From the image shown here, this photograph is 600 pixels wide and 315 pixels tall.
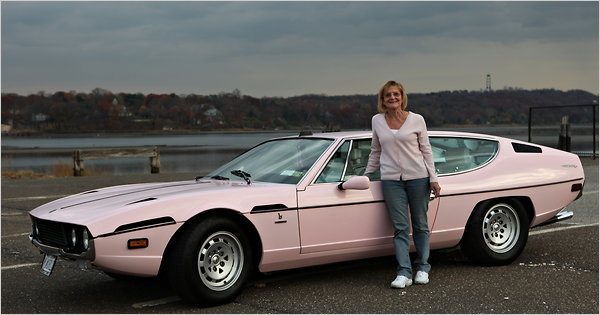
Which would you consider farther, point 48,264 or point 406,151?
point 406,151

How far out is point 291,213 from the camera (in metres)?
5.55

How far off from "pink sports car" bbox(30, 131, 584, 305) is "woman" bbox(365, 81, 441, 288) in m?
0.18

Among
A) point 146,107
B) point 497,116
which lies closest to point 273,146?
point 497,116

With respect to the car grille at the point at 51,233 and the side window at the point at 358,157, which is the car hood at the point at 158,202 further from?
the side window at the point at 358,157

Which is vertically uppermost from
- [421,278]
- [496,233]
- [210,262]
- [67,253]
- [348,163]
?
[348,163]

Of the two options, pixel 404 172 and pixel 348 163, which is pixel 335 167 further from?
pixel 404 172

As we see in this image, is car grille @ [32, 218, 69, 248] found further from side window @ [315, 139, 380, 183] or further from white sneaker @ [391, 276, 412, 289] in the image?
white sneaker @ [391, 276, 412, 289]

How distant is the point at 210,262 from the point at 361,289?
1.34 meters

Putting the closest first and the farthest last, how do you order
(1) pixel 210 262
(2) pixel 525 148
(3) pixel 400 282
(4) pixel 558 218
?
1. (1) pixel 210 262
2. (3) pixel 400 282
3. (2) pixel 525 148
4. (4) pixel 558 218

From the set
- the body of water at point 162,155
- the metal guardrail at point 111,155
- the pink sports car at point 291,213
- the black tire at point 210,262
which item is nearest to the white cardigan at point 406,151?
the pink sports car at point 291,213

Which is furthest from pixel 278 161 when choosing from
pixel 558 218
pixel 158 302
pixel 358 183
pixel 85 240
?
pixel 558 218

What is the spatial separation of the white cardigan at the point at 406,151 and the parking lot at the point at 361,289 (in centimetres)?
95

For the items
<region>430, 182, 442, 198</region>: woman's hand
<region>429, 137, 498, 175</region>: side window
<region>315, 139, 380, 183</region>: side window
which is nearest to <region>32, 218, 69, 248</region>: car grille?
<region>315, 139, 380, 183</region>: side window

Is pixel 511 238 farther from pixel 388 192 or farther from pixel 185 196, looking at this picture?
pixel 185 196
